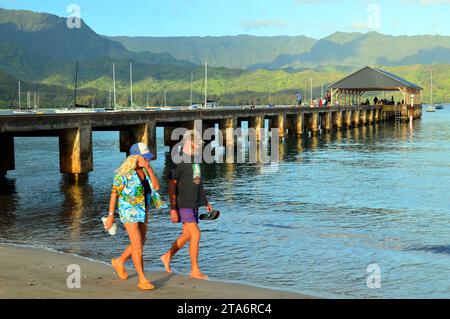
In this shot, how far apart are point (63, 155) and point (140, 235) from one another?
1866 cm

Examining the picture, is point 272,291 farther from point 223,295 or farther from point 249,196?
point 249,196

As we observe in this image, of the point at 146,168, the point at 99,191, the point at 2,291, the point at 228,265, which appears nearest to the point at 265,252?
the point at 228,265

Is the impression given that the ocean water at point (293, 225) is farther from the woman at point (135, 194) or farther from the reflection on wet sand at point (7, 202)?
the woman at point (135, 194)

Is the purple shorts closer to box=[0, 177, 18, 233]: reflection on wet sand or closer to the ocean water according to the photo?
the ocean water

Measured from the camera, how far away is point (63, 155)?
28.3 m

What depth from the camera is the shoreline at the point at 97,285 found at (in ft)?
32.2

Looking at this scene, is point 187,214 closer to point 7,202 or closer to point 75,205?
point 75,205

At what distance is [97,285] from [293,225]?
857 cm

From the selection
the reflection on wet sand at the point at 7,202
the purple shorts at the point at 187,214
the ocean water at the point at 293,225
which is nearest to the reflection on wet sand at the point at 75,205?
the ocean water at the point at 293,225

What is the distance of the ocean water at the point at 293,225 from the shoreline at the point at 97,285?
0.93 m

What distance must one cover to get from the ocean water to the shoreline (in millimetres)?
926

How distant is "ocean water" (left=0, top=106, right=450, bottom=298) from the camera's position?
1241 cm

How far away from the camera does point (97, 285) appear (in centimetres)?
1049

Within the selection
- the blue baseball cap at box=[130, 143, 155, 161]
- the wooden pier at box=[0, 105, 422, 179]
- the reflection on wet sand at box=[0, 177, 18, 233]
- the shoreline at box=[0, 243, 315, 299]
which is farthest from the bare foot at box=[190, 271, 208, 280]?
the wooden pier at box=[0, 105, 422, 179]
